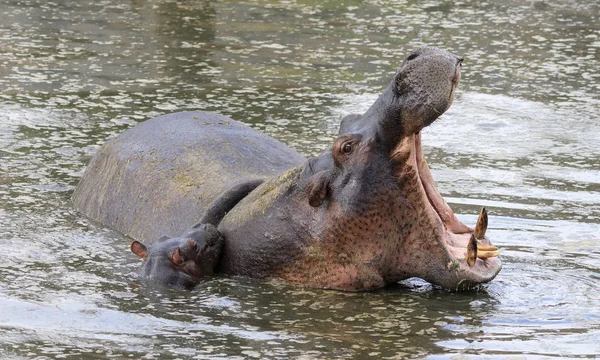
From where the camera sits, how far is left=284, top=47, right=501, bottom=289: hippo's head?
5.13m

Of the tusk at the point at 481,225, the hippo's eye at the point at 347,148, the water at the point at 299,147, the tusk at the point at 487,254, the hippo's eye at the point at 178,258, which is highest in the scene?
the hippo's eye at the point at 347,148

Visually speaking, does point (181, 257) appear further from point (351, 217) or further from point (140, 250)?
point (351, 217)

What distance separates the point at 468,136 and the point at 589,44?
3.58 meters

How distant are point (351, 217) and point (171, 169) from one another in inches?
55.2

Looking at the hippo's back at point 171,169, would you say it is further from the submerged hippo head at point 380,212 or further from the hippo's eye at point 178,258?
the submerged hippo head at point 380,212

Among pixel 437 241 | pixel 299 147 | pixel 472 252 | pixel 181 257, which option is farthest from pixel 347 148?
pixel 299 147

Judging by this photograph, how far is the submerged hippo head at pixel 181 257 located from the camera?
5.57 m

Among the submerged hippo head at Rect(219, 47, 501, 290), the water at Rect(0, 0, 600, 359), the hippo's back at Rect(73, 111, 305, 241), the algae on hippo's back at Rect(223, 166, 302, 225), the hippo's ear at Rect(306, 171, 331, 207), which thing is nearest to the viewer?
the water at Rect(0, 0, 600, 359)

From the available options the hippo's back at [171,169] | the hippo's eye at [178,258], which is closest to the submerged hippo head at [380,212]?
the hippo's eye at [178,258]

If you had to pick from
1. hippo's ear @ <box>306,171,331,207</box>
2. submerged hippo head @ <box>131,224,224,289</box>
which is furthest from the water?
hippo's ear @ <box>306,171,331,207</box>

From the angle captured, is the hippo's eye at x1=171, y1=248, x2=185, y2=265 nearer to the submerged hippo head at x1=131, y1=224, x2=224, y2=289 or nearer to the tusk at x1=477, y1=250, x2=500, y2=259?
the submerged hippo head at x1=131, y1=224, x2=224, y2=289

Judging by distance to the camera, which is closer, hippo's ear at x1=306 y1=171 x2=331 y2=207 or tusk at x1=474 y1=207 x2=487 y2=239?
tusk at x1=474 y1=207 x2=487 y2=239

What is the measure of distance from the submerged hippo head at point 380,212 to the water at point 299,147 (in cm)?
14

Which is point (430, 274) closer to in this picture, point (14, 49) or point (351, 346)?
point (351, 346)
